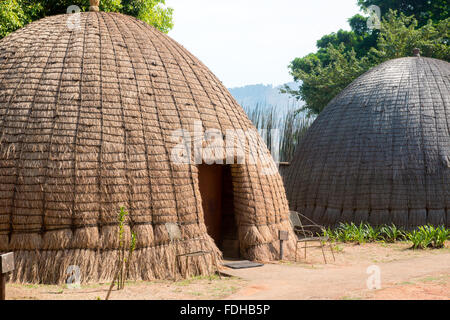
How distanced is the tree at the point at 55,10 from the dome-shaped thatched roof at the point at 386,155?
657 cm

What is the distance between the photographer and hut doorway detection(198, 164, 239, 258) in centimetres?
878

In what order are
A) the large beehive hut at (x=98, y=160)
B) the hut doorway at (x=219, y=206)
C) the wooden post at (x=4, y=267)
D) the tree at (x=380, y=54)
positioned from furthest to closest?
the tree at (x=380, y=54)
the hut doorway at (x=219, y=206)
the large beehive hut at (x=98, y=160)
the wooden post at (x=4, y=267)

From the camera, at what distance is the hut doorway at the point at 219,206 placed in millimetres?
8781

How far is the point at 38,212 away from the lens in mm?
6824

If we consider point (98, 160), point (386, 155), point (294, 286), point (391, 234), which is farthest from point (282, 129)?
point (294, 286)

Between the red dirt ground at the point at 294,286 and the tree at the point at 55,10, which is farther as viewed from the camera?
the tree at the point at 55,10

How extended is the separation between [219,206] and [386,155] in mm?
5219

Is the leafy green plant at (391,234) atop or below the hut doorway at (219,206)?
below

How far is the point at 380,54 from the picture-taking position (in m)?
19.5

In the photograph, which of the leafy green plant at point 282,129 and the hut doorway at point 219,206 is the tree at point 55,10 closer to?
the leafy green plant at point 282,129

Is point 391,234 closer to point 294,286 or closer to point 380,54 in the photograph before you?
point 294,286

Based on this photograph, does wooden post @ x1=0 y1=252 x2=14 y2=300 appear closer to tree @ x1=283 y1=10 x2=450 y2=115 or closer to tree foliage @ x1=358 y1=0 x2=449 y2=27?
tree @ x1=283 y1=10 x2=450 y2=115

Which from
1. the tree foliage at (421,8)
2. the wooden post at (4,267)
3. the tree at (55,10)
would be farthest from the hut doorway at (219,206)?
the tree foliage at (421,8)

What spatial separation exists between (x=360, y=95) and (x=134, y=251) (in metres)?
8.89
